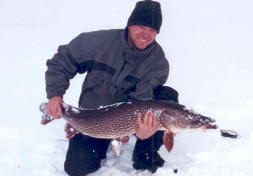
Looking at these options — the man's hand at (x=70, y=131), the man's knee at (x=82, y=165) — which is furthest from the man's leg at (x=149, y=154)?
the man's hand at (x=70, y=131)

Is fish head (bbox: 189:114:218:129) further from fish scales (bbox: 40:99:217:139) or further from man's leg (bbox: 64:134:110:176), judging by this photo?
man's leg (bbox: 64:134:110:176)

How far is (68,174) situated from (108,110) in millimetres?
746

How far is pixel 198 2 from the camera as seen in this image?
975cm

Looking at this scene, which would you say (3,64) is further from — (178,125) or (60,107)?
(178,125)

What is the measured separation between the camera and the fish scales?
274cm

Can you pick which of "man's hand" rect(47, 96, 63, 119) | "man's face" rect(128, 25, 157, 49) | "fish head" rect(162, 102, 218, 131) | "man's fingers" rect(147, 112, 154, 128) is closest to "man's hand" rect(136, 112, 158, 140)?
"man's fingers" rect(147, 112, 154, 128)

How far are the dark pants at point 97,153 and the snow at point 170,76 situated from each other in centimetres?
10

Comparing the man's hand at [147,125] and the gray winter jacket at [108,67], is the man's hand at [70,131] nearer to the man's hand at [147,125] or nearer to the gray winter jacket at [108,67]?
the gray winter jacket at [108,67]

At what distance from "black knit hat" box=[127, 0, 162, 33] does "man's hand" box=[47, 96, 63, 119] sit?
1052mm

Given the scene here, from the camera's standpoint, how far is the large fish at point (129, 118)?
9.00 ft

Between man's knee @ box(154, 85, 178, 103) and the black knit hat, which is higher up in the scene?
the black knit hat

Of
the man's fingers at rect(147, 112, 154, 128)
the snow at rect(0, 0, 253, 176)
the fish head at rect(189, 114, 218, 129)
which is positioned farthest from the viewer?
the snow at rect(0, 0, 253, 176)

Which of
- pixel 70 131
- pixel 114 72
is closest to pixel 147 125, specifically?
pixel 114 72

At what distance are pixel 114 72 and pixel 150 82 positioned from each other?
39cm
